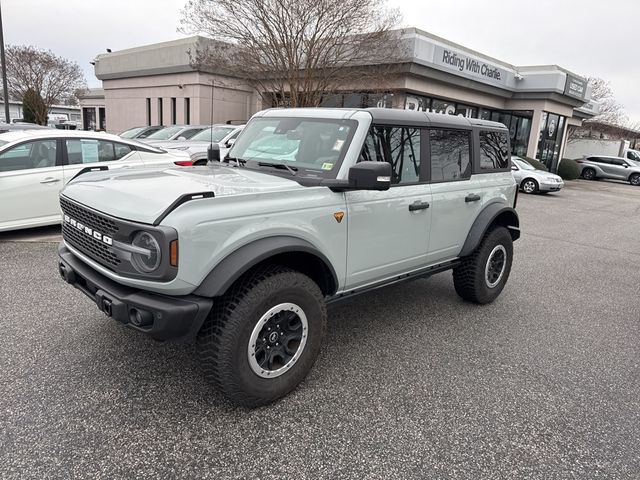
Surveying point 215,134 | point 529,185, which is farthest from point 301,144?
point 529,185

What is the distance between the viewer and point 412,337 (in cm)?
421

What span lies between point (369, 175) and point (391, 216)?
778mm

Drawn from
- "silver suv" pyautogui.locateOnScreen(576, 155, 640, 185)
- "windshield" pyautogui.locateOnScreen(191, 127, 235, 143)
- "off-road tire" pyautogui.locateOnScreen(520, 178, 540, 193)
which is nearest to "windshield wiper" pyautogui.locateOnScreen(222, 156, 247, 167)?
"windshield" pyautogui.locateOnScreen(191, 127, 235, 143)

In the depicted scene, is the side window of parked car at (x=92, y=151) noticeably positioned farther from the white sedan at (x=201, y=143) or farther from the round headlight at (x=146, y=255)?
the round headlight at (x=146, y=255)

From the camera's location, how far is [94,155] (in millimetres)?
7293

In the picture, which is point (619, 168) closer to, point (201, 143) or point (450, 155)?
point (201, 143)

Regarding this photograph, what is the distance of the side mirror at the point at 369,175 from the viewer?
3000 mm

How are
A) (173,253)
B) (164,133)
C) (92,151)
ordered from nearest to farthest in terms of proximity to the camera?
(173,253) → (92,151) → (164,133)

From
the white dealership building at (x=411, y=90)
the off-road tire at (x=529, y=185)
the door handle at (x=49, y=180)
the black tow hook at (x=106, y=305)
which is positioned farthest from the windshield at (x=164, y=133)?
the off-road tire at (x=529, y=185)

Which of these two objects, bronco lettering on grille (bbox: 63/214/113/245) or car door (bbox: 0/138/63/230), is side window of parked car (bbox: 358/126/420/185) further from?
car door (bbox: 0/138/63/230)

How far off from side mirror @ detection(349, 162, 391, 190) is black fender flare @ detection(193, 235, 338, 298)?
524 mm

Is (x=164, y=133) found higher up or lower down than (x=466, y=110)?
lower down

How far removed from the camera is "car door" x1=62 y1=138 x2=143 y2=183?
272 inches

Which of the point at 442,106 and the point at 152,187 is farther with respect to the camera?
the point at 442,106
